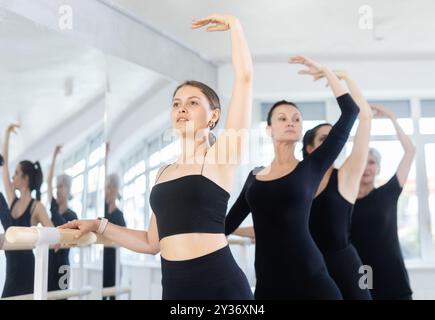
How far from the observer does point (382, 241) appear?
4.55 feet

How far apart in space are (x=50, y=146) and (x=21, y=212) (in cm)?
25

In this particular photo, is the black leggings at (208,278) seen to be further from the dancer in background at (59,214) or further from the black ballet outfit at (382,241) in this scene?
the dancer in background at (59,214)

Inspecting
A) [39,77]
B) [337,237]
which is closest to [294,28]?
[337,237]

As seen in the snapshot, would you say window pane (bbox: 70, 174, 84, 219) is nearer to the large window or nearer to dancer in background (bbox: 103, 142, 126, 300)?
the large window

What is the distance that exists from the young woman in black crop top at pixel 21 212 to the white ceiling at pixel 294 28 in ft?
1.97

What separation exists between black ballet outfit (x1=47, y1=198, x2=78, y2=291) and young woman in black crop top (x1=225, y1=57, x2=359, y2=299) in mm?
732

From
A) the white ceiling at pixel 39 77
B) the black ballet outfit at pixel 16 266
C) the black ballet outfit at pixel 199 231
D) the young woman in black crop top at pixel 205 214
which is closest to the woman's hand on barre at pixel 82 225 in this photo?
the young woman in black crop top at pixel 205 214

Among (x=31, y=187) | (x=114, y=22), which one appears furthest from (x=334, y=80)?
(x=31, y=187)

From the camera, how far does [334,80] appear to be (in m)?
1.33

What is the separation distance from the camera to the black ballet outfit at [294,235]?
114 cm

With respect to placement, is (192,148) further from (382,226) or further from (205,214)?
(382,226)

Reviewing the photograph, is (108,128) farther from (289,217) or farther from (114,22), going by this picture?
(289,217)

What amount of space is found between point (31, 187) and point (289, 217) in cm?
91
